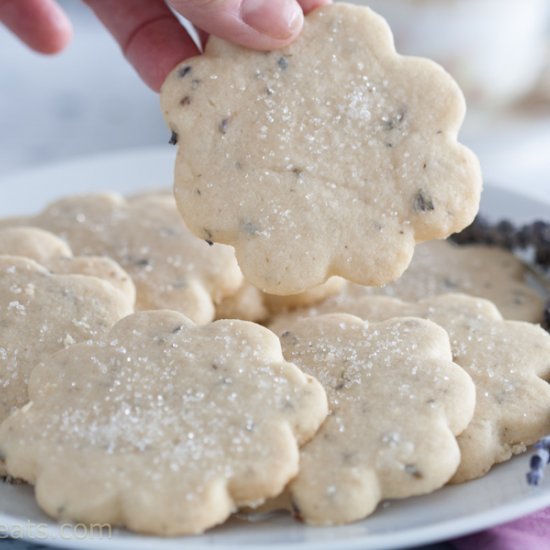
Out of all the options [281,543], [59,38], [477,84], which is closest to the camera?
[281,543]

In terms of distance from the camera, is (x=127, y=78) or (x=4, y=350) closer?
(x=4, y=350)

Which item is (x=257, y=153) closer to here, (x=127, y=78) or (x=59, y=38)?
(x=59, y=38)

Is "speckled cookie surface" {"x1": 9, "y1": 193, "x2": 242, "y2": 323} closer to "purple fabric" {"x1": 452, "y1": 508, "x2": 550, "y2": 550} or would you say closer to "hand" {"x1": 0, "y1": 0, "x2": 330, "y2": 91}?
"hand" {"x1": 0, "y1": 0, "x2": 330, "y2": 91}

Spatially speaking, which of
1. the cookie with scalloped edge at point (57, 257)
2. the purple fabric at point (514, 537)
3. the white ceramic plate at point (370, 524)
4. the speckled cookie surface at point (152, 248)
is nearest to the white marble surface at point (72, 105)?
Answer: the speckled cookie surface at point (152, 248)

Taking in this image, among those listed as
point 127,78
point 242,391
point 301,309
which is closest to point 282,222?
point 242,391

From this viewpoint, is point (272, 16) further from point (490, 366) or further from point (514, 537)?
point (514, 537)

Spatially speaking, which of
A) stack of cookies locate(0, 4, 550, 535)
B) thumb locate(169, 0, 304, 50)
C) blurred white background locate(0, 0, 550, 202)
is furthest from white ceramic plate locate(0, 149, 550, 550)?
blurred white background locate(0, 0, 550, 202)

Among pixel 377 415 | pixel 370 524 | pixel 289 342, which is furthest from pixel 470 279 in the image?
pixel 370 524
